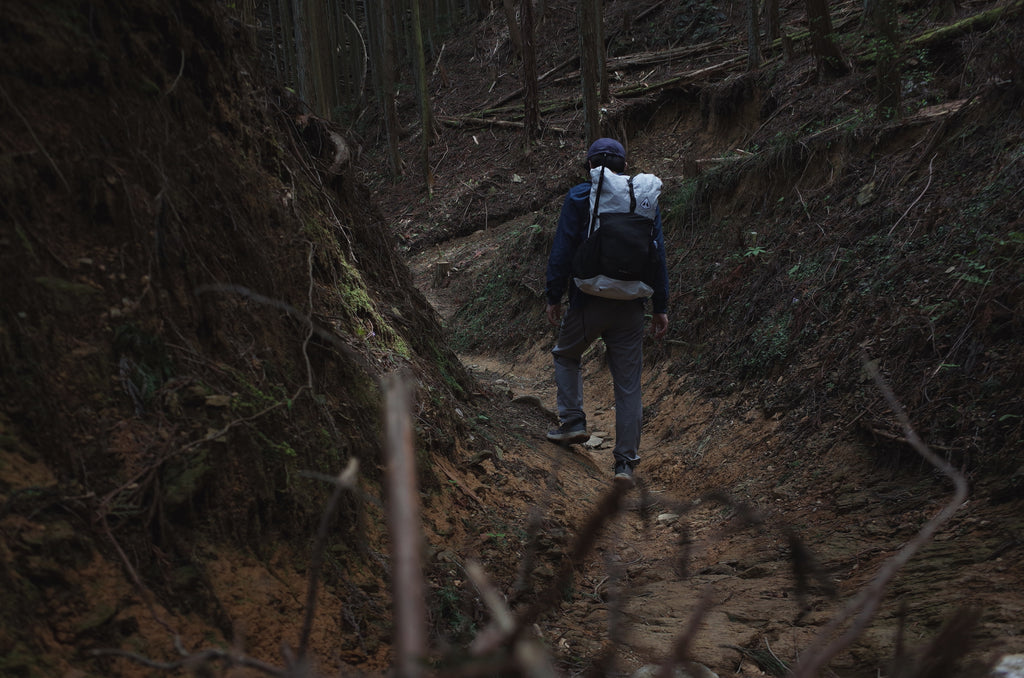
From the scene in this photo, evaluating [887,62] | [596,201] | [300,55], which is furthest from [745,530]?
[300,55]

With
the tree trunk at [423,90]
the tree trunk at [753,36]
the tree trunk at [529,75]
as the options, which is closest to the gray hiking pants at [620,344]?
the tree trunk at [753,36]

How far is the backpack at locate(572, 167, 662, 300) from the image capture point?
4.60 meters

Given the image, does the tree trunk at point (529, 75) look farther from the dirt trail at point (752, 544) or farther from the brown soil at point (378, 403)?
the dirt trail at point (752, 544)

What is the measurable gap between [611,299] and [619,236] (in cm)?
54

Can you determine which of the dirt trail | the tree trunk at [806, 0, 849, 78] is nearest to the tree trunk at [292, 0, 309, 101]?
the dirt trail

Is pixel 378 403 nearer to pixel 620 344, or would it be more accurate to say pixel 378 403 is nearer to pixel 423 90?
pixel 620 344

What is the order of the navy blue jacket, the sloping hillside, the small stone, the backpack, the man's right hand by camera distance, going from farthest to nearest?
the man's right hand < the navy blue jacket < the backpack < the small stone < the sloping hillside

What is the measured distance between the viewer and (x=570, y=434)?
17.4 feet

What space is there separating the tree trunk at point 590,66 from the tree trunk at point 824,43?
9.38 feet

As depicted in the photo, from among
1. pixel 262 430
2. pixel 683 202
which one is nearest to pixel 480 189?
pixel 683 202

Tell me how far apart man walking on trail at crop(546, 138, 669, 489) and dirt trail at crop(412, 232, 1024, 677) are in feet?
1.97

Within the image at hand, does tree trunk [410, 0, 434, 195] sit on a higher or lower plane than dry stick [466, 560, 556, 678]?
higher

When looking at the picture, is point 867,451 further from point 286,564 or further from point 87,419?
point 87,419

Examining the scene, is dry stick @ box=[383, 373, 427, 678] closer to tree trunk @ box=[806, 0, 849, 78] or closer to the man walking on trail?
the man walking on trail
